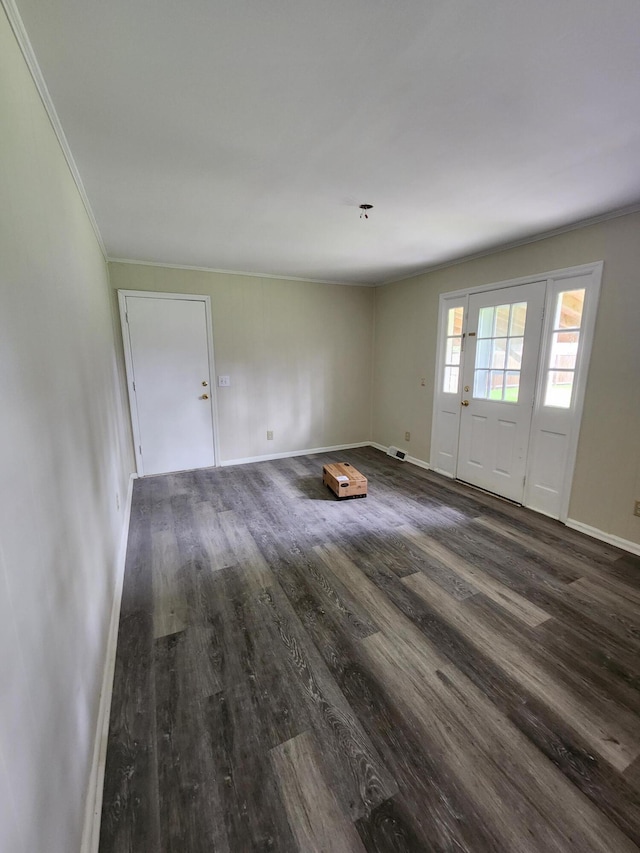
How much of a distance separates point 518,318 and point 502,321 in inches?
6.3

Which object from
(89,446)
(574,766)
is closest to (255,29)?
(89,446)

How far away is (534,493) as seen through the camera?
10.5ft

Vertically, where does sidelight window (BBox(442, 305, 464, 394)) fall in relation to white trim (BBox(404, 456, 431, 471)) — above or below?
above

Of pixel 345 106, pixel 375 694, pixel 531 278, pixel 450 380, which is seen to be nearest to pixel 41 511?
pixel 375 694

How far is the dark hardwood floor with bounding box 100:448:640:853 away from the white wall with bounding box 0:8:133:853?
30cm

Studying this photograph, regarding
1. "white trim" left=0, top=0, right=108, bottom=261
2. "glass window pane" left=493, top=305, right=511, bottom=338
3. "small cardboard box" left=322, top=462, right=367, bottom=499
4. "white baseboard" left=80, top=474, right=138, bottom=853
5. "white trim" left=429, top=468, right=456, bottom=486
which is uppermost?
"white trim" left=0, top=0, right=108, bottom=261

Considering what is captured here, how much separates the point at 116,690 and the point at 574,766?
1.77 metres

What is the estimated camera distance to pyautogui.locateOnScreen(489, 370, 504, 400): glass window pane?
11.1 feet

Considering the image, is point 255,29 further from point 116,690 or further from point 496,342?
point 496,342

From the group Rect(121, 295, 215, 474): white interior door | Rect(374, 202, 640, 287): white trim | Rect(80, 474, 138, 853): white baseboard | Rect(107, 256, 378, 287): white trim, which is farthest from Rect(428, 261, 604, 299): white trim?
Rect(80, 474, 138, 853): white baseboard

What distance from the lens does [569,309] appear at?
282 centimetres

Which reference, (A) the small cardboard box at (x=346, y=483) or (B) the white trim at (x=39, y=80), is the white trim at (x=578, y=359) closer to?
(A) the small cardboard box at (x=346, y=483)

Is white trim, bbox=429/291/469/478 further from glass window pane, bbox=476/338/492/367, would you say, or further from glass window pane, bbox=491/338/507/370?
glass window pane, bbox=491/338/507/370

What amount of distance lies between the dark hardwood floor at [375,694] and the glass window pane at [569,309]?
5.34ft
